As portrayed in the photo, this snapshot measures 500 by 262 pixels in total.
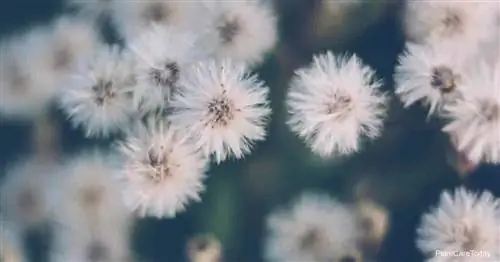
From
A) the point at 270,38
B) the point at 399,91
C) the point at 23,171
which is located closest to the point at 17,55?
the point at 23,171

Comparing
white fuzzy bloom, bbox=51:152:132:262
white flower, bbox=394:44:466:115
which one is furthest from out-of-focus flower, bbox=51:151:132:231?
white flower, bbox=394:44:466:115

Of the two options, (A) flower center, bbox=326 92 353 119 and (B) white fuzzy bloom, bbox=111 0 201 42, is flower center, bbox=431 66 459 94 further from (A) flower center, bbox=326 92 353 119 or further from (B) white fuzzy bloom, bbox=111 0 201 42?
(B) white fuzzy bloom, bbox=111 0 201 42

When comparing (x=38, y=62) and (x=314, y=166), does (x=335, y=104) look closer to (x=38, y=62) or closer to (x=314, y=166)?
(x=314, y=166)

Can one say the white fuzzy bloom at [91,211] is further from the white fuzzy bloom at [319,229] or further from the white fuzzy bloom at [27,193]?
the white fuzzy bloom at [319,229]

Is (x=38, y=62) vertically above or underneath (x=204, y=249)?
above

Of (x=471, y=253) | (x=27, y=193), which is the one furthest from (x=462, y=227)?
(x=27, y=193)

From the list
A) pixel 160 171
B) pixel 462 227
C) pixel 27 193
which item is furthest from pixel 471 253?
pixel 27 193

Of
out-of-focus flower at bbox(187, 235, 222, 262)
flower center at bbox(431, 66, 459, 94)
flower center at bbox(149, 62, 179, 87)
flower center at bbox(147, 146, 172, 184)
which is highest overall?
flower center at bbox(431, 66, 459, 94)
